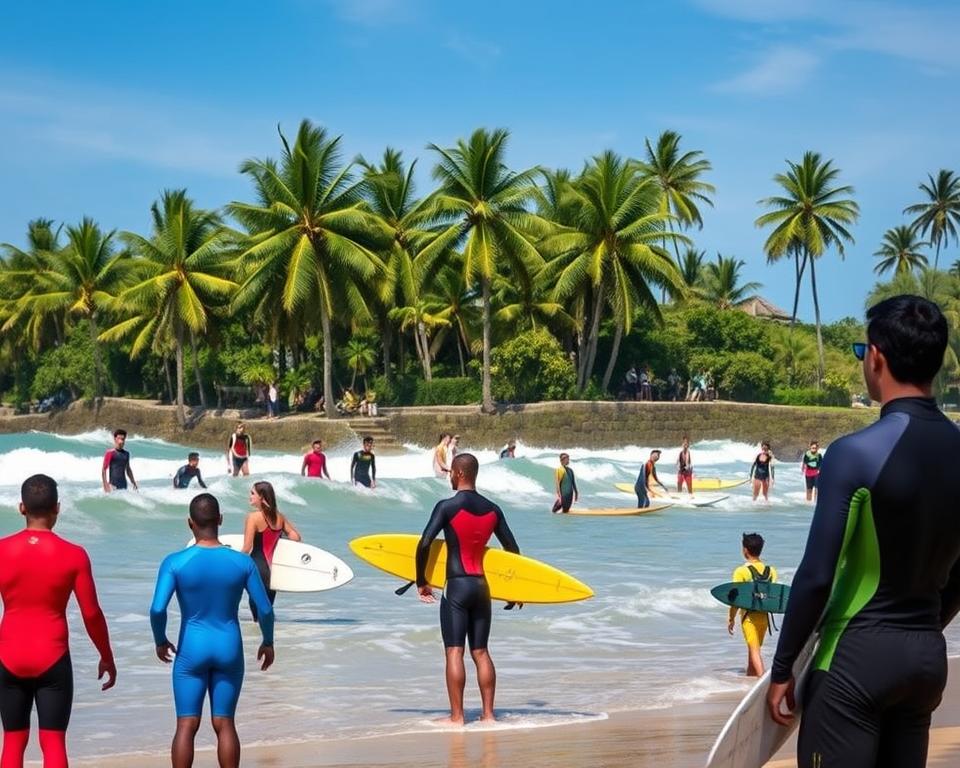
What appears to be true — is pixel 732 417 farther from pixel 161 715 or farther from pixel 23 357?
pixel 161 715

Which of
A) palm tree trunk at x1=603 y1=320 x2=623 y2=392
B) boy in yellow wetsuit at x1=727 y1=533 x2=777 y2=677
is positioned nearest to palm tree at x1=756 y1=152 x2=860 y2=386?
palm tree trunk at x1=603 y1=320 x2=623 y2=392

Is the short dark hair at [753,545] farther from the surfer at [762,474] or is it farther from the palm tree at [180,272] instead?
the palm tree at [180,272]

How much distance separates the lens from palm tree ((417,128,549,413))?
43688 millimetres

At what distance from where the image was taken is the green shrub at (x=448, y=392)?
49.1 m

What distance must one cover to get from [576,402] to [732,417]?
625 cm

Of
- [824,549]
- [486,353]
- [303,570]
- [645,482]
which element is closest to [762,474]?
[645,482]

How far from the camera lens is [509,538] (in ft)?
24.4

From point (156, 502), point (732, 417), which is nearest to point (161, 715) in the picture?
point (156, 502)

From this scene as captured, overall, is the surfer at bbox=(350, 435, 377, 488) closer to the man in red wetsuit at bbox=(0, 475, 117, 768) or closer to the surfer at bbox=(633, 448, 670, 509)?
the surfer at bbox=(633, 448, 670, 509)

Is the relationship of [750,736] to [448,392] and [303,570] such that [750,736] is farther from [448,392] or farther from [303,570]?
[448,392]

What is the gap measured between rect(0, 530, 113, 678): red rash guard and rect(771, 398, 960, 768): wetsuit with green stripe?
9.16ft

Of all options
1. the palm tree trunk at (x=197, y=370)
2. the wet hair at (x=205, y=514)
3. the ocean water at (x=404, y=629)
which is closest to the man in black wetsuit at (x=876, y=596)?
the wet hair at (x=205, y=514)

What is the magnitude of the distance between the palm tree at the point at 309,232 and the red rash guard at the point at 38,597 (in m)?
38.4

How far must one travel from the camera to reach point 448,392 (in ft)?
161
